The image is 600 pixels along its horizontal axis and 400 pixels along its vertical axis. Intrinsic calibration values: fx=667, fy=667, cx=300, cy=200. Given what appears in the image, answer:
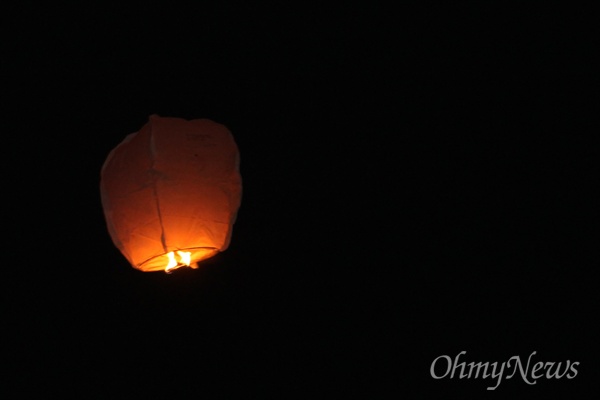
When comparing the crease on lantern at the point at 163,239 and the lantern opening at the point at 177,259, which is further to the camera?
the lantern opening at the point at 177,259

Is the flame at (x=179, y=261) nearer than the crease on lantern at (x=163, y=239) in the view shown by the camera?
No

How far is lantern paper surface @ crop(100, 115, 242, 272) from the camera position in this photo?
1.84 meters

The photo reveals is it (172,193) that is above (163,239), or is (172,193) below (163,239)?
above

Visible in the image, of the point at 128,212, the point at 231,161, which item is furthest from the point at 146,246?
the point at 231,161

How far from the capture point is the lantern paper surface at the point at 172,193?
6.05ft

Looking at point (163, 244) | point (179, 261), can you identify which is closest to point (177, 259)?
point (179, 261)

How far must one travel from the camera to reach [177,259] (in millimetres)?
1946

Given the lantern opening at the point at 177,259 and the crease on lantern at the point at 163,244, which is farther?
the lantern opening at the point at 177,259

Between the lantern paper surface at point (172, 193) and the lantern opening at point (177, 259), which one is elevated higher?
the lantern paper surface at point (172, 193)

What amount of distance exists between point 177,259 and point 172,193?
218 millimetres

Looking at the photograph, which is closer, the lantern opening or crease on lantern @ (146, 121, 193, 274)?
crease on lantern @ (146, 121, 193, 274)

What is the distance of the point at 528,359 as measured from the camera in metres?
3.27

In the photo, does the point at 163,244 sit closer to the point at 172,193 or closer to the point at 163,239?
the point at 163,239

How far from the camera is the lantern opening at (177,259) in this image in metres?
1.93
